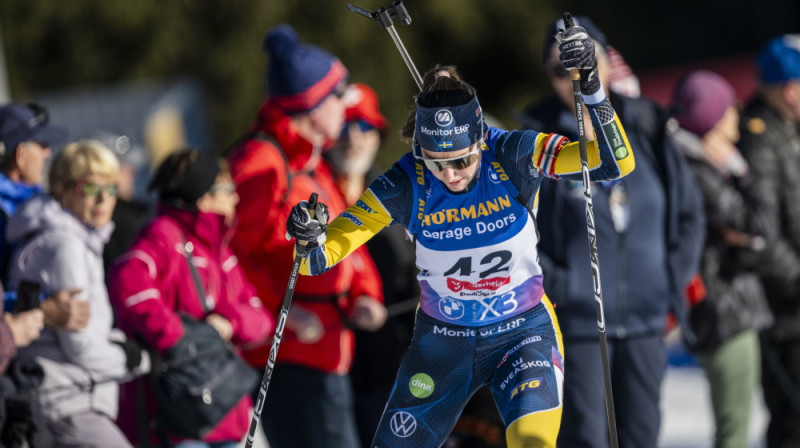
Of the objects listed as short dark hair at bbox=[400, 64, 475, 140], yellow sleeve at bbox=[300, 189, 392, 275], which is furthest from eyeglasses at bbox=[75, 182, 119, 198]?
short dark hair at bbox=[400, 64, 475, 140]

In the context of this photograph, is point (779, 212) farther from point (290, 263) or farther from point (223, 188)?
point (223, 188)

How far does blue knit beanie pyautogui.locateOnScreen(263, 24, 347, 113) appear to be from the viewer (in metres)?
6.15

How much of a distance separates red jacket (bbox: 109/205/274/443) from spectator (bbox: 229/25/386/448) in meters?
0.20

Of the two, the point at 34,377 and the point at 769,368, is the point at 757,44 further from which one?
the point at 34,377

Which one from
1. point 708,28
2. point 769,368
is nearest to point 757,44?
point 708,28

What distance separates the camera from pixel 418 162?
15.8 ft

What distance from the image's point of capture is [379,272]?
6977mm

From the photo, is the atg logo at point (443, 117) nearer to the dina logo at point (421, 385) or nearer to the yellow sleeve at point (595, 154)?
the yellow sleeve at point (595, 154)

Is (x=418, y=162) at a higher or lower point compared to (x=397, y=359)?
higher

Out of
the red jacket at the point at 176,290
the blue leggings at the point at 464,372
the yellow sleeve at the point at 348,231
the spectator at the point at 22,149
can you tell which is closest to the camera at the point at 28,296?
the red jacket at the point at 176,290

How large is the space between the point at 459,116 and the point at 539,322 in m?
0.87

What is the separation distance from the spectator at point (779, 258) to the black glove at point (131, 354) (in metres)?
3.63

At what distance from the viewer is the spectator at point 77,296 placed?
5086 millimetres

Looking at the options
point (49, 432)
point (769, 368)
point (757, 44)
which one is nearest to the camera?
point (49, 432)
